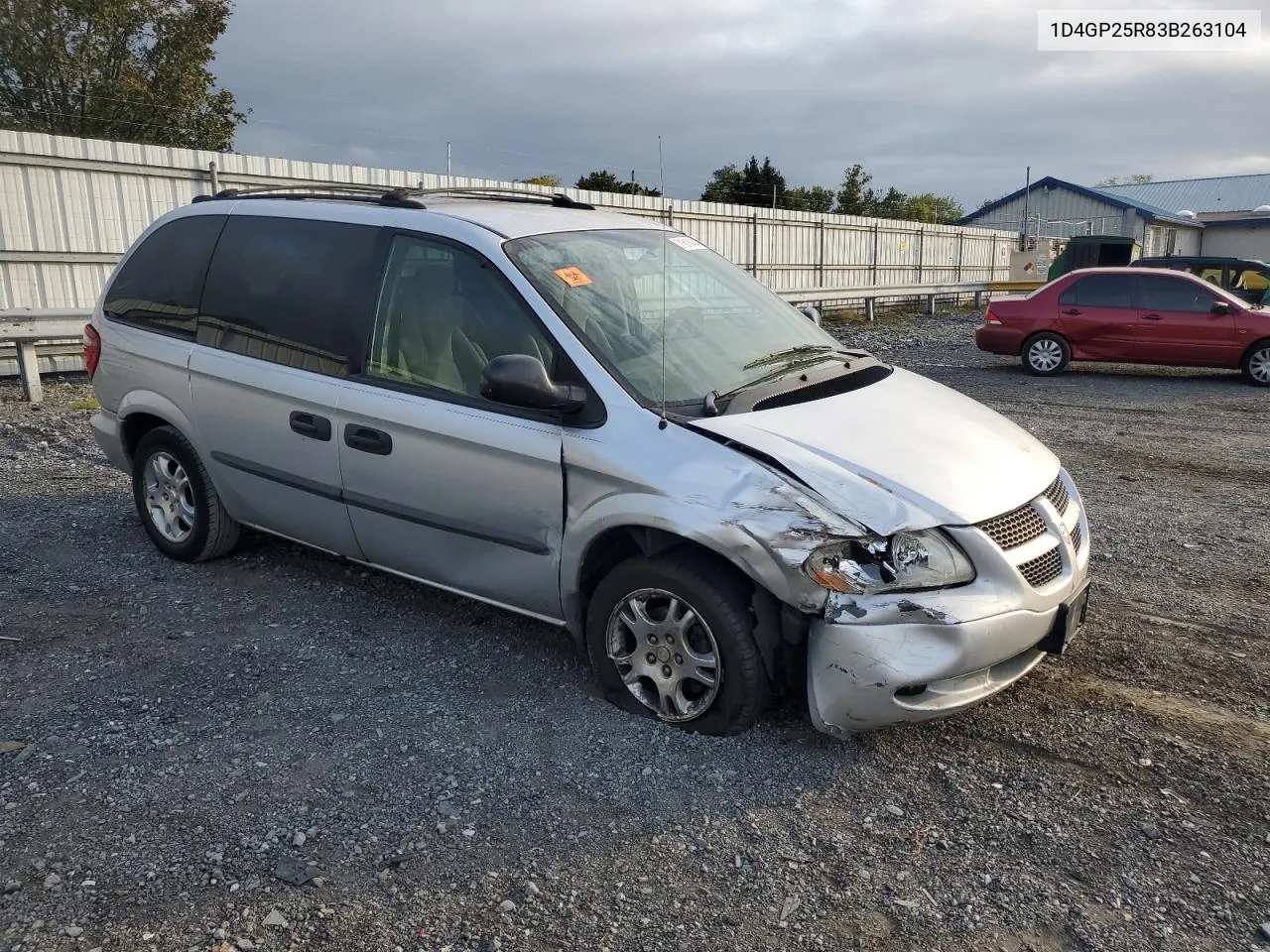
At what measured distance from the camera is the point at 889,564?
3209mm

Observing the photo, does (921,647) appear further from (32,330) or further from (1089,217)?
(1089,217)

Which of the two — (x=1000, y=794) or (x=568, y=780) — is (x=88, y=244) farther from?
(x=1000, y=794)

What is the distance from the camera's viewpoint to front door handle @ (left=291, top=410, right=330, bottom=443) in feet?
14.3

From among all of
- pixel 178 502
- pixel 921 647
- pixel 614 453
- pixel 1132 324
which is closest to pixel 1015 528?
pixel 921 647

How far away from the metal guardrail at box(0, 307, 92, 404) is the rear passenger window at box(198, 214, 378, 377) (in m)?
5.58

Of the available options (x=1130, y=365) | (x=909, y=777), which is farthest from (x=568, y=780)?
(x=1130, y=365)

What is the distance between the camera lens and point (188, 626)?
182 inches

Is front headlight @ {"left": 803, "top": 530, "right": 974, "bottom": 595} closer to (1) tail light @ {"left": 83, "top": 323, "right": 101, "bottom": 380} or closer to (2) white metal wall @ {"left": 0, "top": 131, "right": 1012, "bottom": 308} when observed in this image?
(1) tail light @ {"left": 83, "top": 323, "right": 101, "bottom": 380}

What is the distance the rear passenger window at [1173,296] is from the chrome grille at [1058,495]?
11.0 m

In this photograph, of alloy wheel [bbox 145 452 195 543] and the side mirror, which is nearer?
the side mirror

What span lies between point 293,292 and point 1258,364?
1298cm

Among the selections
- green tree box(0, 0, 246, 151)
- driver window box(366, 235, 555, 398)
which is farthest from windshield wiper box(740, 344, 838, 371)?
green tree box(0, 0, 246, 151)

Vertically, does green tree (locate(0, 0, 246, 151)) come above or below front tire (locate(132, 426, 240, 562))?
above

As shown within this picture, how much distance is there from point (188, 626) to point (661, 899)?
2.85 meters
